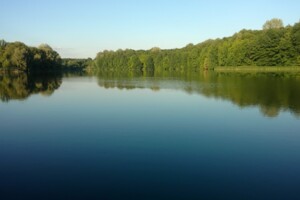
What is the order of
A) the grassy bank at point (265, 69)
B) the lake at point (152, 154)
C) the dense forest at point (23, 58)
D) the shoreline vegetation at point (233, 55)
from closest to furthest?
the lake at point (152, 154)
the grassy bank at point (265, 69)
the shoreline vegetation at point (233, 55)
the dense forest at point (23, 58)

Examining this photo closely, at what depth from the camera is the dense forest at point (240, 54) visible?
8025 centimetres

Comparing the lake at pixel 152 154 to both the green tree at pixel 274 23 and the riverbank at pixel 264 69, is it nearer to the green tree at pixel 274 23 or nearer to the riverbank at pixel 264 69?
the riverbank at pixel 264 69

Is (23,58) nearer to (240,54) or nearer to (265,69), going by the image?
(240,54)

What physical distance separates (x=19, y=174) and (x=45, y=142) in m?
4.04

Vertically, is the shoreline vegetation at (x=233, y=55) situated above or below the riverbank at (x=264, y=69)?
above

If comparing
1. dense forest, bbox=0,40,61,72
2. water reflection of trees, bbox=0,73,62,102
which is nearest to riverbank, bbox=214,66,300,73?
water reflection of trees, bbox=0,73,62,102

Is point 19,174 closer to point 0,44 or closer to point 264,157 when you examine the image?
point 264,157

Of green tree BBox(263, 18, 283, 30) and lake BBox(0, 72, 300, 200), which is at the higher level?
green tree BBox(263, 18, 283, 30)

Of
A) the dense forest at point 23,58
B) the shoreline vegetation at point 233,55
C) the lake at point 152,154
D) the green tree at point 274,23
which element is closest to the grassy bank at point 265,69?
the shoreline vegetation at point 233,55

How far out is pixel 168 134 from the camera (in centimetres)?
1488

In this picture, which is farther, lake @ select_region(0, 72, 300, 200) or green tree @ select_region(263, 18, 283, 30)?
green tree @ select_region(263, 18, 283, 30)

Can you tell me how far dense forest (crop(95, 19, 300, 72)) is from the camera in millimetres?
80250

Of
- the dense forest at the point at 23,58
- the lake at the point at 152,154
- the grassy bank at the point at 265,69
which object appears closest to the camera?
the lake at the point at 152,154

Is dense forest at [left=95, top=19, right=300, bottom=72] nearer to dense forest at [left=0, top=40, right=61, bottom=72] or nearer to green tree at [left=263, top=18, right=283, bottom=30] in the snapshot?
green tree at [left=263, top=18, right=283, bottom=30]
